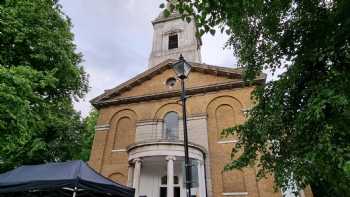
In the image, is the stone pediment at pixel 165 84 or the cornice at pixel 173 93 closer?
the cornice at pixel 173 93

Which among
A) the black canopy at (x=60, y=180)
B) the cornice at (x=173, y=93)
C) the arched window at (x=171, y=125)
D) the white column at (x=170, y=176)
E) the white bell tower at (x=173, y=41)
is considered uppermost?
the white bell tower at (x=173, y=41)

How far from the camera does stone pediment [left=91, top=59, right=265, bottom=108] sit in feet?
50.1

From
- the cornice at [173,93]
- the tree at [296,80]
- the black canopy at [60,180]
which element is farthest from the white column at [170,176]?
the tree at [296,80]

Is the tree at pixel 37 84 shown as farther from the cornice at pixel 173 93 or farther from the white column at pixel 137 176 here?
the white column at pixel 137 176

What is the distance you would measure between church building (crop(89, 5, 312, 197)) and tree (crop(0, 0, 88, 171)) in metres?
2.32

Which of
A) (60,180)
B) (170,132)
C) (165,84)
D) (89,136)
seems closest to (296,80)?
(60,180)

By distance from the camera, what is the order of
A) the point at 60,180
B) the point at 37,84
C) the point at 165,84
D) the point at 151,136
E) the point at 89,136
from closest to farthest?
the point at 60,180
the point at 37,84
the point at 151,136
the point at 165,84
the point at 89,136

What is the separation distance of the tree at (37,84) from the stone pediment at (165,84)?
2.20 meters

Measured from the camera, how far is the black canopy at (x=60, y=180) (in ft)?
18.1

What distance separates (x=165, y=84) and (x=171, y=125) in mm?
3020

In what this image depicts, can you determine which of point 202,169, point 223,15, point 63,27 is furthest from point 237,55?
point 63,27

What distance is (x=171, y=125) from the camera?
611 inches

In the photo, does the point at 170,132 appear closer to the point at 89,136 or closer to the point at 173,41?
the point at 173,41

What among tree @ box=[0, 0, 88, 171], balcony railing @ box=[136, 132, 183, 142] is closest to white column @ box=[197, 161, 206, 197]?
balcony railing @ box=[136, 132, 183, 142]
